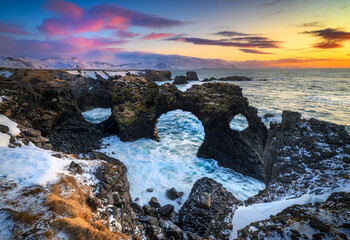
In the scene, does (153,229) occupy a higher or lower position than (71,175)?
lower

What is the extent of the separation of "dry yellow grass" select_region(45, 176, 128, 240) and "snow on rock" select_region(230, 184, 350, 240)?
13.0 feet

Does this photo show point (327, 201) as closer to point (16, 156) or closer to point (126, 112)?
point (16, 156)

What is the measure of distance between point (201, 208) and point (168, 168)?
271 inches

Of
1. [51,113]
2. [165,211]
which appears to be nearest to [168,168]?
[165,211]

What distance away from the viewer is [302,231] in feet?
14.3

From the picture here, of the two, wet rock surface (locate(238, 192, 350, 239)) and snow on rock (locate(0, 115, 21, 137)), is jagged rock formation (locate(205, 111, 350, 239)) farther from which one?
snow on rock (locate(0, 115, 21, 137))

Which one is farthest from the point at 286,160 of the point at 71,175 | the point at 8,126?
the point at 8,126

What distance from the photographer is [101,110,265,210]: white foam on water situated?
13.6 meters

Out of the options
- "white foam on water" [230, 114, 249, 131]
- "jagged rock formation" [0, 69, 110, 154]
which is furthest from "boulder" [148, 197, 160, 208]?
"white foam on water" [230, 114, 249, 131]

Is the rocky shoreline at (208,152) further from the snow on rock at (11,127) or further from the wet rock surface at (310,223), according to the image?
the snow on rock at (11,127)

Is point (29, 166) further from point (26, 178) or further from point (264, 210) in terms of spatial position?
point (264, 210)

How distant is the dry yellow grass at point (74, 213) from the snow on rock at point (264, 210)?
398 cm

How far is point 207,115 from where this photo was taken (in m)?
18.5

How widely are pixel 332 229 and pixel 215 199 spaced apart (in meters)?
6.88
